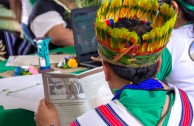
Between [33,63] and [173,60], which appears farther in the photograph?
[33,63]

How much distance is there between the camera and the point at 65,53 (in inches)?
89.5

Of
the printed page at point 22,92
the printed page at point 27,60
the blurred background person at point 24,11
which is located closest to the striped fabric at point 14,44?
the blurred background person at point 24,11

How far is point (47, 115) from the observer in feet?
3.98

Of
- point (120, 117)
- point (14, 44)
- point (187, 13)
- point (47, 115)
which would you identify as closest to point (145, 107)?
point (120, 117)

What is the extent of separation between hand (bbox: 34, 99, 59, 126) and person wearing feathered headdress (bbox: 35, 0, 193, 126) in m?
0.33

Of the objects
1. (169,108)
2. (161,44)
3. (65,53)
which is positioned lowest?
(65,53)

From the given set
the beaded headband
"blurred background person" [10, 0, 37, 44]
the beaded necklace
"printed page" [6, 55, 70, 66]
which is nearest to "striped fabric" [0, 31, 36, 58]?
"blurred background person" [10, 0, 37, 44]

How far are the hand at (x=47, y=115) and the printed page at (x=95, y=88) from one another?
5.3 inches

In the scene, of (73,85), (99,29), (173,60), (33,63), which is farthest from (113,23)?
(33,63)

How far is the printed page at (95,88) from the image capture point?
1297mm

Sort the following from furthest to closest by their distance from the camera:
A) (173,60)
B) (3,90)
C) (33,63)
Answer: (33,63)
(3,90)
(173,60)

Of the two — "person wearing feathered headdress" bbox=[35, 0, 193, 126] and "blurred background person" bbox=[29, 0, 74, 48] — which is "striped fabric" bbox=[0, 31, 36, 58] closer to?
"blurred background person" bbox=[29, 0, 74, 48]

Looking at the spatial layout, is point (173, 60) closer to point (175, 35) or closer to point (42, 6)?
point (175, 35)

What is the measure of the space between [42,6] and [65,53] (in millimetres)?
523
